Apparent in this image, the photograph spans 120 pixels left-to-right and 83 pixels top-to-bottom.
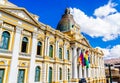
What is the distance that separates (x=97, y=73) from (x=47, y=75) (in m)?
21.8

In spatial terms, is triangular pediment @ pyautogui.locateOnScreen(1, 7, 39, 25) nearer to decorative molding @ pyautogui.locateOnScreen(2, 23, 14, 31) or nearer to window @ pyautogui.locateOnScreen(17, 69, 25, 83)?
decorative molding @ pyautogui.locateOnScreen(2, 23, 14, 31)

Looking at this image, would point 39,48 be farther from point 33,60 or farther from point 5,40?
point 5,40

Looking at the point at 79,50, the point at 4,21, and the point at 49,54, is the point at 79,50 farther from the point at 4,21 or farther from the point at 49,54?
the point at 4,21

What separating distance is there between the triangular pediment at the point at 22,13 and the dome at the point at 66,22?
12.7 m

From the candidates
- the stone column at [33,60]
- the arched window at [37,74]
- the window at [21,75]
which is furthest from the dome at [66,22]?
the window at [21,75]

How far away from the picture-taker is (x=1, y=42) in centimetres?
1456

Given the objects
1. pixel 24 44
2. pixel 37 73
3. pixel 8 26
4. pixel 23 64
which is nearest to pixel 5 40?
pixel 8 26

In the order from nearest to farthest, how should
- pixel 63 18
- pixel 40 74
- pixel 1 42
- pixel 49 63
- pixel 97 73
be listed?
pixel 1 42
pixel 40 74
pixel 49 63
pixel 63 18
pixel 97 73

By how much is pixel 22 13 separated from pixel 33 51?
5.02 metres

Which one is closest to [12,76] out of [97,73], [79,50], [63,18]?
[79,50]

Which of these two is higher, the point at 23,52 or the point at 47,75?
the point at 23,52

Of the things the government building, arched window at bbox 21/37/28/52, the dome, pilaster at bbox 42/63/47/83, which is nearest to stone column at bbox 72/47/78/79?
the government building

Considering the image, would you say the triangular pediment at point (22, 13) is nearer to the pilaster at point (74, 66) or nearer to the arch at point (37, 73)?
the arch at point (37, 73)

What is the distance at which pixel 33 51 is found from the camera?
17812 millimetres
